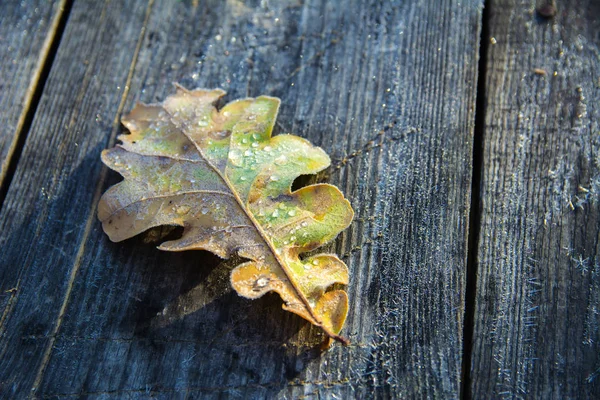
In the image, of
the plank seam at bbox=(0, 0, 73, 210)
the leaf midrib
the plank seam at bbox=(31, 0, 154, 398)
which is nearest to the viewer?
the leaf midrib

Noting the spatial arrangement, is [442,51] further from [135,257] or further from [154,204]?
[135,257]

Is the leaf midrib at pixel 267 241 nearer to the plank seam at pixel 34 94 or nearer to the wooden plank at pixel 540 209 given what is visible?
the wooden plank at pixel 540 209

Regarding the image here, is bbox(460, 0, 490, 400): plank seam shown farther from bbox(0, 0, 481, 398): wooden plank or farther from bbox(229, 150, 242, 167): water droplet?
bbox(229, 150, 242, 167): water droplet

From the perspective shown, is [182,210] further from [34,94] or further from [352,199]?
[34,94]

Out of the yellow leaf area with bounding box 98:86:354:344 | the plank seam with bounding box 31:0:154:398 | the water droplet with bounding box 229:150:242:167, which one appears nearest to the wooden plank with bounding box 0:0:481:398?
the plank seam with bounding box 31:0:154:398

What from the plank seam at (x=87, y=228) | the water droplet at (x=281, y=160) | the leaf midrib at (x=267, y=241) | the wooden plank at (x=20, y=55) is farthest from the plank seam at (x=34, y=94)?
the water droplet at (x=281, y=160)

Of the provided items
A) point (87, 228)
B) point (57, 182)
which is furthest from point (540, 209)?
point (57, 182)
